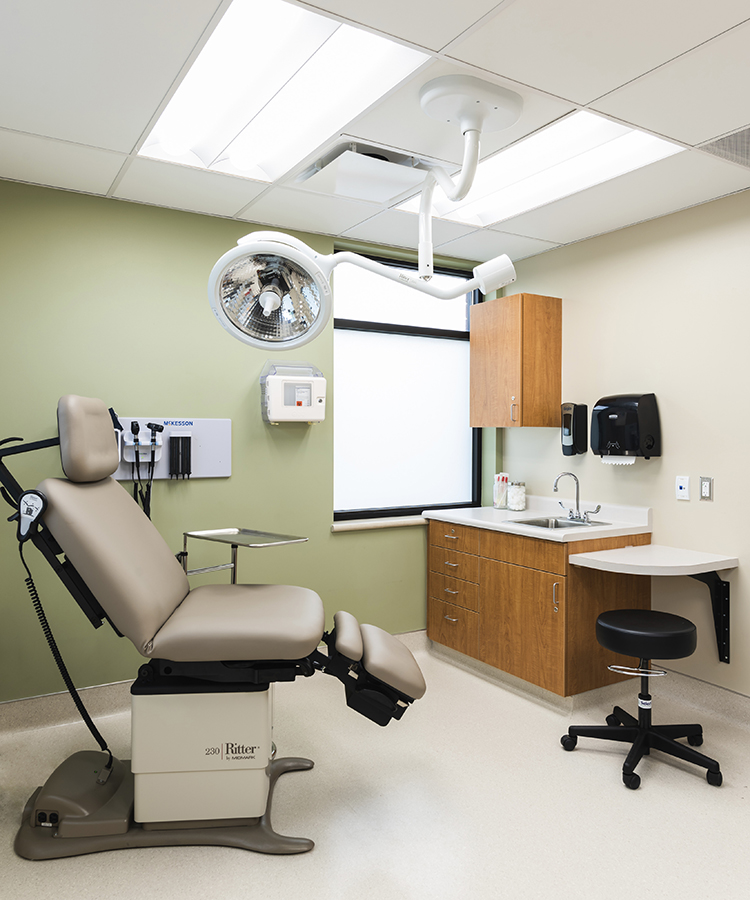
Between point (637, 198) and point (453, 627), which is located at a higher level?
point (637, 198)

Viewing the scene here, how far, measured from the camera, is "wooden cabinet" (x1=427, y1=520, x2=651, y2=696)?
3.11 metres

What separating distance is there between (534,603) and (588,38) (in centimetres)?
237

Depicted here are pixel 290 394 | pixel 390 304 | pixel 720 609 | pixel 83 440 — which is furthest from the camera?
pixel 390 304

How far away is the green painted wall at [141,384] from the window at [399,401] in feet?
0.71

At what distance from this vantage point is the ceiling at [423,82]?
178 cm

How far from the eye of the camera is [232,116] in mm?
2527

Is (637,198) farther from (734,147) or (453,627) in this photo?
(453,627)

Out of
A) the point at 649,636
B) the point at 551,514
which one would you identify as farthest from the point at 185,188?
the point at 649,636

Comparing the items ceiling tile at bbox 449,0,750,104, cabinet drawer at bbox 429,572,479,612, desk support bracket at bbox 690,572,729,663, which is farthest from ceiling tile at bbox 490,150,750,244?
cabinet drawer at bbox 429,572,479,612

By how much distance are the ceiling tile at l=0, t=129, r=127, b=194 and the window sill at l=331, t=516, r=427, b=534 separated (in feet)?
6.78

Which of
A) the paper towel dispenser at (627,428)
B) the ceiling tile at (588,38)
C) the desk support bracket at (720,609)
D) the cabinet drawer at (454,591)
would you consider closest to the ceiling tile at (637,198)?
the ceiling tile at (588,38)

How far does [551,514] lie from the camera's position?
12.7 ft

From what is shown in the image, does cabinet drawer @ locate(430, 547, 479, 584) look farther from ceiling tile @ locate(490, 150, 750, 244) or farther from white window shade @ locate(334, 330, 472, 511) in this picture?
ceiling tile @ locate(490, 150, 750, 244)

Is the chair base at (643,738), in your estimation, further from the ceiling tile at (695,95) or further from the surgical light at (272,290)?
the ceiling tile at (695,95)
